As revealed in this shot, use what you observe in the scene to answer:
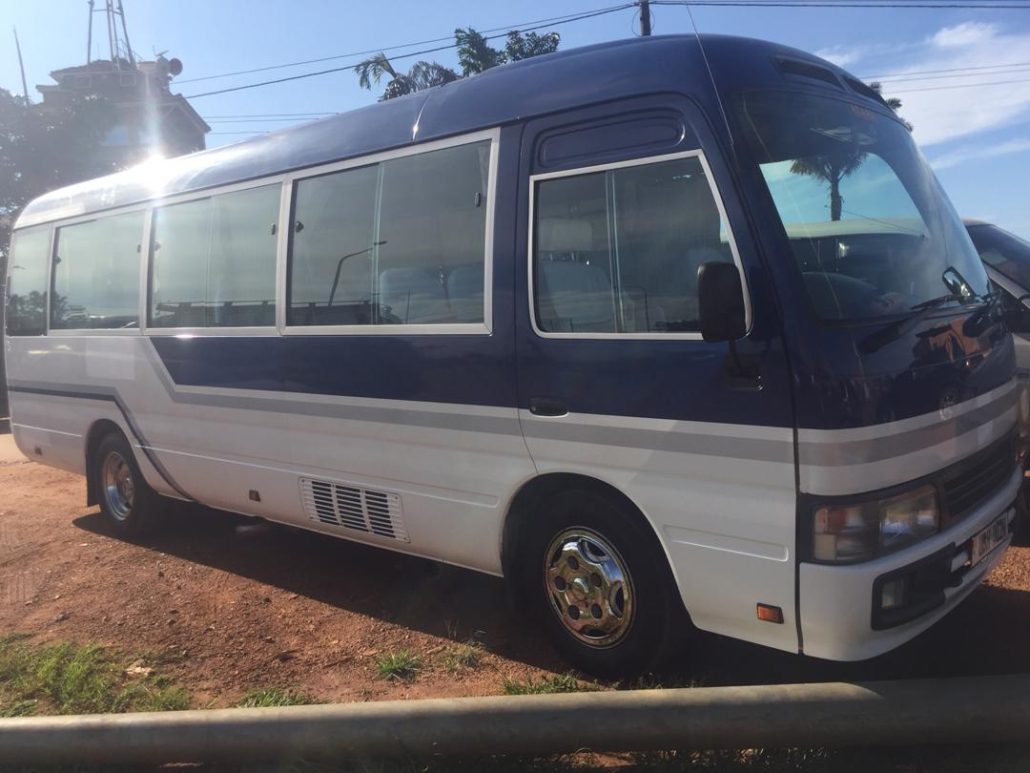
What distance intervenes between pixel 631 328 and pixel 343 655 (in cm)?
233

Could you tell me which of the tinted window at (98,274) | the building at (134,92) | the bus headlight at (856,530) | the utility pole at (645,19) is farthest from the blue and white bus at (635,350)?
the building at (134,92)

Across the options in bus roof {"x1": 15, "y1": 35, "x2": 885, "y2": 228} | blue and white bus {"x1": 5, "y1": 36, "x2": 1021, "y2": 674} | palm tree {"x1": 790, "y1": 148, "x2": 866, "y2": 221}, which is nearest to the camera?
blue and white bus {"x1": 5, "y1": 36, "x2": 1021, "y2": 674}

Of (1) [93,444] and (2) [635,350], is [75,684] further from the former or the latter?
(1) [93,444]

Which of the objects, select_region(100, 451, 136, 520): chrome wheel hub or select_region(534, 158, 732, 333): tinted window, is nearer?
select_region(534, 158, 732, 333): tinted window

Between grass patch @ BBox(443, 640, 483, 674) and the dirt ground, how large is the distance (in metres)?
0.04

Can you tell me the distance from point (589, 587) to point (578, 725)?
2.88 feet

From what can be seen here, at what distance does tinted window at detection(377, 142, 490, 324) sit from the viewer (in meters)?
4.23

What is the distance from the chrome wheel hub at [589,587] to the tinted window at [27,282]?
5555 millimetres

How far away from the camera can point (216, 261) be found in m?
5.75

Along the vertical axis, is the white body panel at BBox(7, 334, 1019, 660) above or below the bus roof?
below

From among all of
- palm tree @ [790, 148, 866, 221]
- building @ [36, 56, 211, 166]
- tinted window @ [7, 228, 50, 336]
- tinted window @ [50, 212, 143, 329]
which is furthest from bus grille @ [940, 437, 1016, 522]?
building @ [36, 56, 211, 166]

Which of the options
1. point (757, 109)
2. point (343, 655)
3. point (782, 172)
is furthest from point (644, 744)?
point (757, 109)

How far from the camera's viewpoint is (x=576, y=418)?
3771mm

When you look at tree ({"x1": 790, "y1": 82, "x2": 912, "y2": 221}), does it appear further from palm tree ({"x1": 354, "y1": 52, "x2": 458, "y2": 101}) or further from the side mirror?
palm tree ({"x1": 354, "y1": 52, "x2": 458, "y2": 101})
